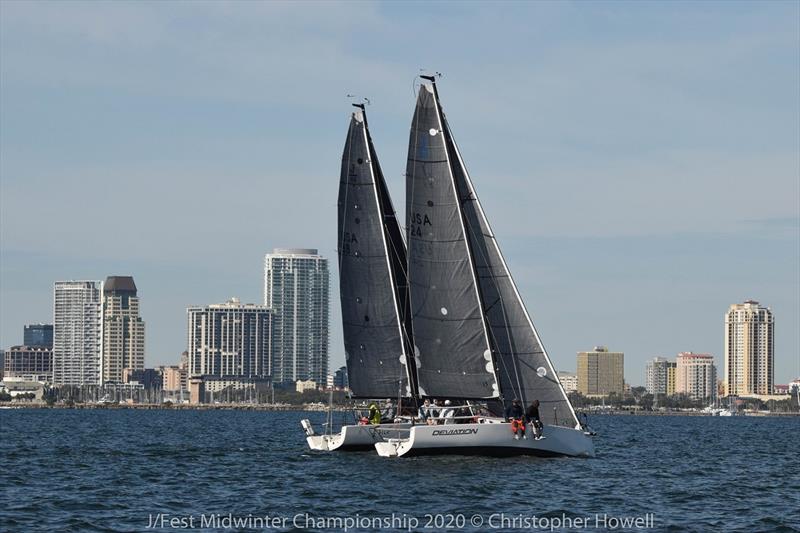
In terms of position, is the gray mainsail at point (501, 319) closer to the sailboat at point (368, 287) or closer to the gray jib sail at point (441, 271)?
the gray jib sail at point (441, 271)

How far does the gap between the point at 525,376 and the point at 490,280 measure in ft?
13.3

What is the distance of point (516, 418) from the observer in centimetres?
5341

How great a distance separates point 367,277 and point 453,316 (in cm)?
634

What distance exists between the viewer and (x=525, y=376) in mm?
56781

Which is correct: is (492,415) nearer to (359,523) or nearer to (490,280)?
(490,280)

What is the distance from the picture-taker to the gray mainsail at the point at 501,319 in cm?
5638

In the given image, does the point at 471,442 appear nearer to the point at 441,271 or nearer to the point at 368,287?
the point at 441,271

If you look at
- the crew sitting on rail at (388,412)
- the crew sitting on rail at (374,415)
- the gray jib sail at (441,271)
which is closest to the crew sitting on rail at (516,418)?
the gray jib sail at (441,271)

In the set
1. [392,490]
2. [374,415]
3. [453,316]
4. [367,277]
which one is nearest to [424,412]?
[374,415]

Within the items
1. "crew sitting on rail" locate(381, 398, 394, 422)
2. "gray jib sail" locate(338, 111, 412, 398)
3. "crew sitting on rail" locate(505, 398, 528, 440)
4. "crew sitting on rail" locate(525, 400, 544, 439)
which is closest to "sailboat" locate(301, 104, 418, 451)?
"gray jib sail" locate(338, 111, 412, 398)

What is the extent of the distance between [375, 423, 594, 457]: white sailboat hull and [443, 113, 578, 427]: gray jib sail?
7.01 feet

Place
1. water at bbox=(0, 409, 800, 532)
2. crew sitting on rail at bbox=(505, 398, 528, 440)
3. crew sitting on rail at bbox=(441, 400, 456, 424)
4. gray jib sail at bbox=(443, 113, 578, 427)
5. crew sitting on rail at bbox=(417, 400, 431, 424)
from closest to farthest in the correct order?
water at bbox=(0, 409, 800, 532)
crew sitting on rail at bbox=(505, 398, 528, 440)
crew sitting on rail at bbox=(441, 400, 456, 424)
crew sitting on rail at bbox=(417, 400, 431, 424)
gray jib sail at bbox=(443, 113, 578, 427)

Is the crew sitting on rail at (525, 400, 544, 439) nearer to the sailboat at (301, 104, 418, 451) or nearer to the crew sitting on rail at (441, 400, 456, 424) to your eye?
the crew sitting on rail at (441, 400, 456, 424)

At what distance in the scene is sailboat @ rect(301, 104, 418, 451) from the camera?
61156 mm
